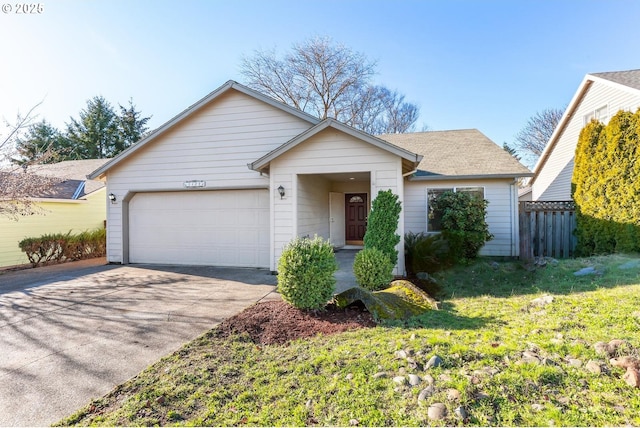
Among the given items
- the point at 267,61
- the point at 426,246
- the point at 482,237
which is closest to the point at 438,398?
the point at 426,246

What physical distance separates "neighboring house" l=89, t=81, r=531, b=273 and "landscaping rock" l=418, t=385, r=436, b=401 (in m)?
5.97

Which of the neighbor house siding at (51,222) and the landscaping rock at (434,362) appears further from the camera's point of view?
the neighbor house siding at (51,222)

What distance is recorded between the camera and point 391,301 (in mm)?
4883

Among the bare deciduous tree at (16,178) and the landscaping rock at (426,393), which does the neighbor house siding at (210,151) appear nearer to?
the bare deciduous tree at (16,178)

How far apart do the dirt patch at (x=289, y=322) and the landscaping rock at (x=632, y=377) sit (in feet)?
8.13

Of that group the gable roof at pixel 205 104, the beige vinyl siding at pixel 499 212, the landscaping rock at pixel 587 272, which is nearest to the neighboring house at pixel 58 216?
the gable roof at pixel 205 104

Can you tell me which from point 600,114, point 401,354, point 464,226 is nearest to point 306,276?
point 401,354

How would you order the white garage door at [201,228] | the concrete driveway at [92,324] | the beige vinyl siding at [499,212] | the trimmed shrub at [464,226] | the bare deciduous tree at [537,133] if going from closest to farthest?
1. the concrete driveway at [92,324]
2. the trimmed shrub at [464,226]
3. the white garage door at [201,228]
4. the beige vinyl siding at [499,212]
5. the bare deciduous tree at [537,133]

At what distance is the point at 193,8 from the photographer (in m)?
8.49

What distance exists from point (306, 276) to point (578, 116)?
14.1 metres

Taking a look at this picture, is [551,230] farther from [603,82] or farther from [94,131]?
[94,131]

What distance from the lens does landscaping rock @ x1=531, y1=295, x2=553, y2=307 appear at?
469 centimetres

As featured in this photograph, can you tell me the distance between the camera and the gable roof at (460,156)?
993 cm

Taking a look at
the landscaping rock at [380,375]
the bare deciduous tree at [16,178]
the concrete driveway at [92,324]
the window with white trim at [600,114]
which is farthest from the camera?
the window with white trim at [600,114]
